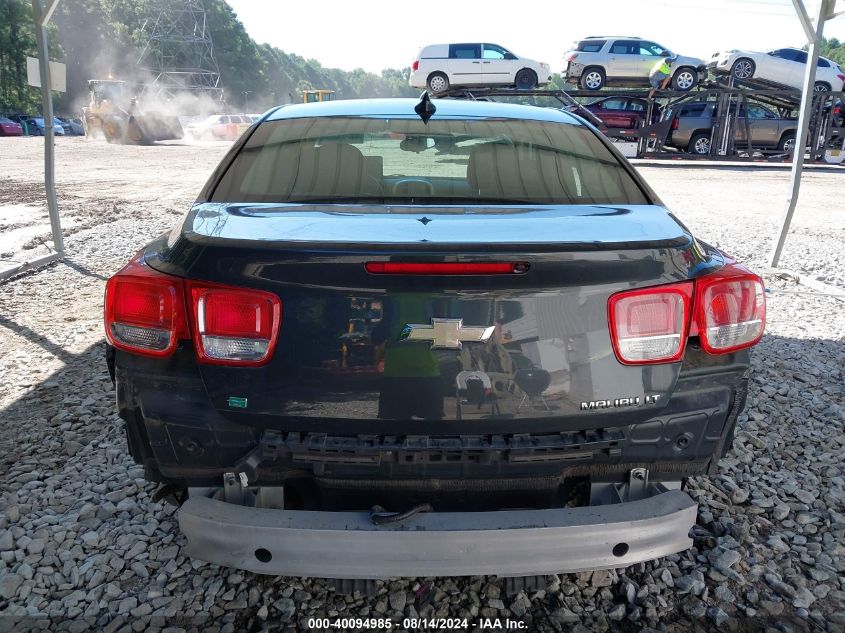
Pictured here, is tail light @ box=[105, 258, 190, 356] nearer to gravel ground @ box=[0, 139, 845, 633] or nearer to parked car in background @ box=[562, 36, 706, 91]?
gravel ground @ box=[0, 139, 845, 633]

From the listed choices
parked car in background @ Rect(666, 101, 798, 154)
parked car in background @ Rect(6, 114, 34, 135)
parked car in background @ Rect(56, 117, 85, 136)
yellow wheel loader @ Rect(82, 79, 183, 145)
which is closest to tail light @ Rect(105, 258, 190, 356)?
parked car in background @ Rect(666, 101, 798, 154)

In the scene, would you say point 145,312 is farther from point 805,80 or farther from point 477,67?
point 477,67

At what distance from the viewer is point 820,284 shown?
21.3 ft

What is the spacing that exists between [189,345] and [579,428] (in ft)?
3.53

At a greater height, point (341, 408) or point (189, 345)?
point (189, 345)

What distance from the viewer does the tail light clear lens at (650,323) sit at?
169 cm

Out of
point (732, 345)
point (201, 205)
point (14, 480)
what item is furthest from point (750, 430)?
point (14, 480)

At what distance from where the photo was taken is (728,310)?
1.85m

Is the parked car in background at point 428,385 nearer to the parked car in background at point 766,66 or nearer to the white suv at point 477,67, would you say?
the white suv at point 477,67

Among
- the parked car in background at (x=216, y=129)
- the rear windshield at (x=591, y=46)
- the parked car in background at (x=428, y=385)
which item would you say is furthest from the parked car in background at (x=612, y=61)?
the parked car in background at (x=428, y=385)

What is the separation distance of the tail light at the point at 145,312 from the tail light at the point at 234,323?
0.07m

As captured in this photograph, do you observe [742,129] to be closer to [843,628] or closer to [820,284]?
[820,284]

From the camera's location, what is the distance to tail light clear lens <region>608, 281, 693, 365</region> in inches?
66.5

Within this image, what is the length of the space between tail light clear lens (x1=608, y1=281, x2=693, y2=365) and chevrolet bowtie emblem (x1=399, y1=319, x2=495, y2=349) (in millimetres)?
348
